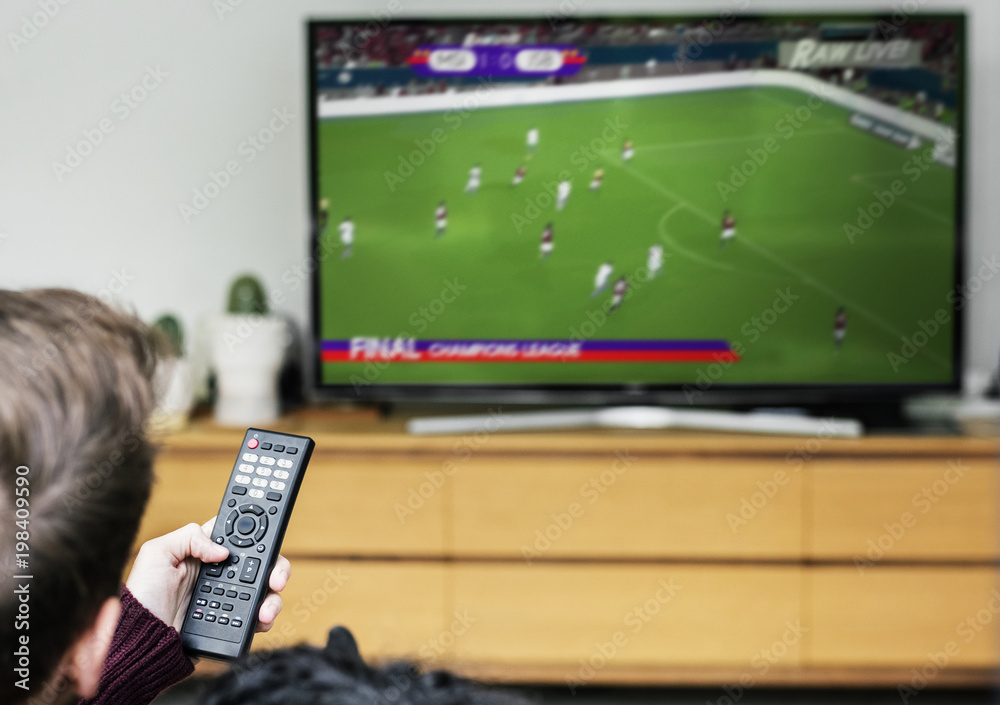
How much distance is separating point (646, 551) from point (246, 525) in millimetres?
1319

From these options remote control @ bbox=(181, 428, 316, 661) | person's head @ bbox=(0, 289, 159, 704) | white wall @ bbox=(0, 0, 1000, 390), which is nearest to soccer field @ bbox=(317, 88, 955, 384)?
white wall @ bbox=(0, 0, 1000, 390)

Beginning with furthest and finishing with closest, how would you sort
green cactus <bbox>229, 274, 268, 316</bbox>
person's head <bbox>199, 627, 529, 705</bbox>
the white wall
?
the white wall, green cactus <bbox>229, 274, 268, 316</bbox>, person's head <bbox>199, 627, 529, 705</bbox>

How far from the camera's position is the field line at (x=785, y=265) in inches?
82.2

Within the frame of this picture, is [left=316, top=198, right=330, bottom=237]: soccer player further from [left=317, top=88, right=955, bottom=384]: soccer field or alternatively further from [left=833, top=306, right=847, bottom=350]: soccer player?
[left=833, top=306, right=847, bottom=350]: soccer player

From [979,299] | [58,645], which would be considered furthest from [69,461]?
[979,299]

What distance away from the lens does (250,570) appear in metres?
0.81

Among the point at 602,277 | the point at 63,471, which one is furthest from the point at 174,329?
the point at 63,471

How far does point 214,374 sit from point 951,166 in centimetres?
196

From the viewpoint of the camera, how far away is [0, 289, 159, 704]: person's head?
17.2 inches

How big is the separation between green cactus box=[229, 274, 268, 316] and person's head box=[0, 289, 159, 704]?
1.79m

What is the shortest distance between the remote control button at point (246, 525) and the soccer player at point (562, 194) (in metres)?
1.43

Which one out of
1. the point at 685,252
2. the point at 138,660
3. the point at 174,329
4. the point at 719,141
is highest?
the point at 719,141

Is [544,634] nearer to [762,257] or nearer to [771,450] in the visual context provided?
[771,450]

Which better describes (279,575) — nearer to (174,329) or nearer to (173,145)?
(174,329)
